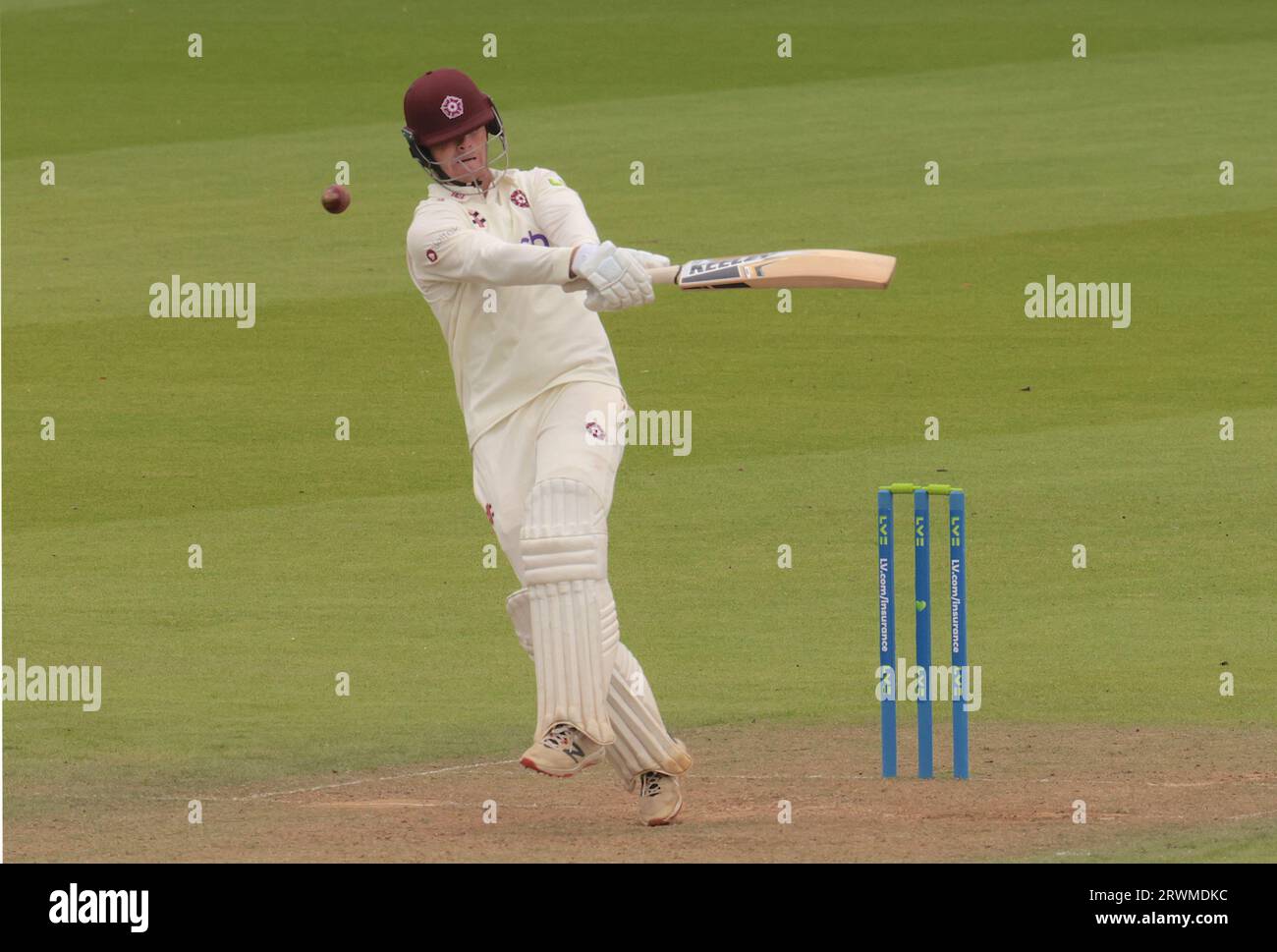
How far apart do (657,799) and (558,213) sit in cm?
194

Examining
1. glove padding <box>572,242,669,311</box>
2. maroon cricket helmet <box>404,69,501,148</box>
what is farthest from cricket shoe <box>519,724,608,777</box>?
maroon cricket helmet <box>404,69,501,148</box>

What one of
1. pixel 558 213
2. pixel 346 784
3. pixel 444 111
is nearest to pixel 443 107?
pixel 444 111

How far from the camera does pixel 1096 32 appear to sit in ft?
98.4

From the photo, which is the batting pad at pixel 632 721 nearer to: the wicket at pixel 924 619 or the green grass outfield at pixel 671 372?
the wicket at pixel 924 619

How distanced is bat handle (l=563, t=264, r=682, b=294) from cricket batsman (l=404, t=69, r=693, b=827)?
0.05 metres

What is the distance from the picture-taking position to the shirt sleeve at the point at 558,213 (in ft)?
29.3

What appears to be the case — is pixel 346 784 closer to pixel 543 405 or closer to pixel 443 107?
pixel 543 405

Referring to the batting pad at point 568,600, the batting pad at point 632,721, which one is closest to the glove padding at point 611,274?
the batting pad at point 568,600

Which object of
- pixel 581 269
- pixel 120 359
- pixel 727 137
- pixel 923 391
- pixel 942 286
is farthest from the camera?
pixel 727 137

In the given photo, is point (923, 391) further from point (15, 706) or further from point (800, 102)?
point (800, 102)

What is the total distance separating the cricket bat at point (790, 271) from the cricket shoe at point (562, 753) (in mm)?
1457

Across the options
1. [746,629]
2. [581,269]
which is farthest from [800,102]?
[581,269]

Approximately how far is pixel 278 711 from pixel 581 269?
138 inches

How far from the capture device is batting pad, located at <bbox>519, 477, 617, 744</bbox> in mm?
8523
